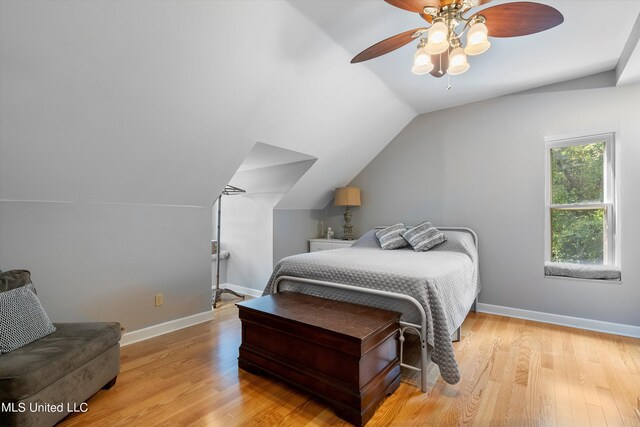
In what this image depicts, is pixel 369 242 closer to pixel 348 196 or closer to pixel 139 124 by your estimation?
pixel 348 196

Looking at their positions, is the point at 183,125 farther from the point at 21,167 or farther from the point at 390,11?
the point at 390,11

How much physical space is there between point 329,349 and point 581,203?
303 centimetres

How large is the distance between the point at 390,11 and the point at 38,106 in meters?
2.21

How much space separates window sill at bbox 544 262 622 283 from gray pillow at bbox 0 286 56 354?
413 cm

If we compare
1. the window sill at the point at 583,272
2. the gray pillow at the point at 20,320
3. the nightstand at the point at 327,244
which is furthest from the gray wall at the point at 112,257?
the window sill at the point at 583,272

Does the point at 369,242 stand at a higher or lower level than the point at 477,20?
lower

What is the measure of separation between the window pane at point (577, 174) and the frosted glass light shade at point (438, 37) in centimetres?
243

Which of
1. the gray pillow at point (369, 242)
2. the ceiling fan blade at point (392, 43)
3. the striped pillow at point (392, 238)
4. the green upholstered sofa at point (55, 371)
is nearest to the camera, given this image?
the green upholstered sofa at point (55, 371)

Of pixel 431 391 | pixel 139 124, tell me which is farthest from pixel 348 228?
pixel 139 124

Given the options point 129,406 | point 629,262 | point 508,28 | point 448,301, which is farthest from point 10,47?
point 629,262

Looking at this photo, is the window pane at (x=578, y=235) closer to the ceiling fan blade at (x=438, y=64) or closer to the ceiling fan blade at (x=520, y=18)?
the ceiling fan blade at (x=438, y=64)

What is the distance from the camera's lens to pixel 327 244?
4.41 meters

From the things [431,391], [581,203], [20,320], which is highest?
[581,203]

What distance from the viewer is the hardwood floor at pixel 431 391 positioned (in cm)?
165
